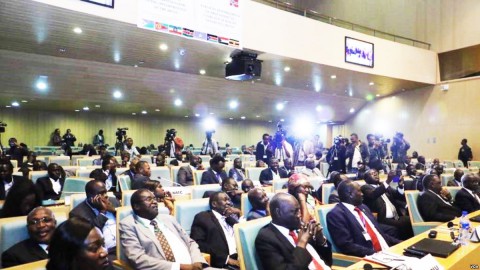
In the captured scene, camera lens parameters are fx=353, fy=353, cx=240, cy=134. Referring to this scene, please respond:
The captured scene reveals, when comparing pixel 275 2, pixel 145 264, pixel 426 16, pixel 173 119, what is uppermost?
pixel 426 16

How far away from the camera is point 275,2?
8.23 m

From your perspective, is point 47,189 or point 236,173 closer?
point 47,189

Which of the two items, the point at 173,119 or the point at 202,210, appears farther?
the point at 173,119

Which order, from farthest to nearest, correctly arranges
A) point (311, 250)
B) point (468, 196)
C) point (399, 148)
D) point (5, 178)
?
point (399, 148) < point (468, 196) < point (5, 178) < point (311, 250)

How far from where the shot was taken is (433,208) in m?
3.98

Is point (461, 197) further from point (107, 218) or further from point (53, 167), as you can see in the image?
point (53, 167)

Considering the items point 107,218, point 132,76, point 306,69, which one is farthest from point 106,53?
point 107,218

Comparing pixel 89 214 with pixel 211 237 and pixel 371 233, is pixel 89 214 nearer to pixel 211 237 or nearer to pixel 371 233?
pixel 211 237

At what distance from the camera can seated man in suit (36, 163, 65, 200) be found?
4797 millimetres

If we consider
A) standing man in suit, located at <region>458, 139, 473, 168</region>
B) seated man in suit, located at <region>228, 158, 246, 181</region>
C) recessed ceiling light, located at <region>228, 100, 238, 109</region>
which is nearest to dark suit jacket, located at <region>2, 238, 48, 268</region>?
seated man in suit, located at <region>228, 158, 246, 181</region>

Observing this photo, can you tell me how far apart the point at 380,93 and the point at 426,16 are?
10.7ft

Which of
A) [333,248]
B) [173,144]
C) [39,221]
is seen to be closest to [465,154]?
[173,144]

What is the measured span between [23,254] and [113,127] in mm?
15981

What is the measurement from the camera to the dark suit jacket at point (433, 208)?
156 inches
